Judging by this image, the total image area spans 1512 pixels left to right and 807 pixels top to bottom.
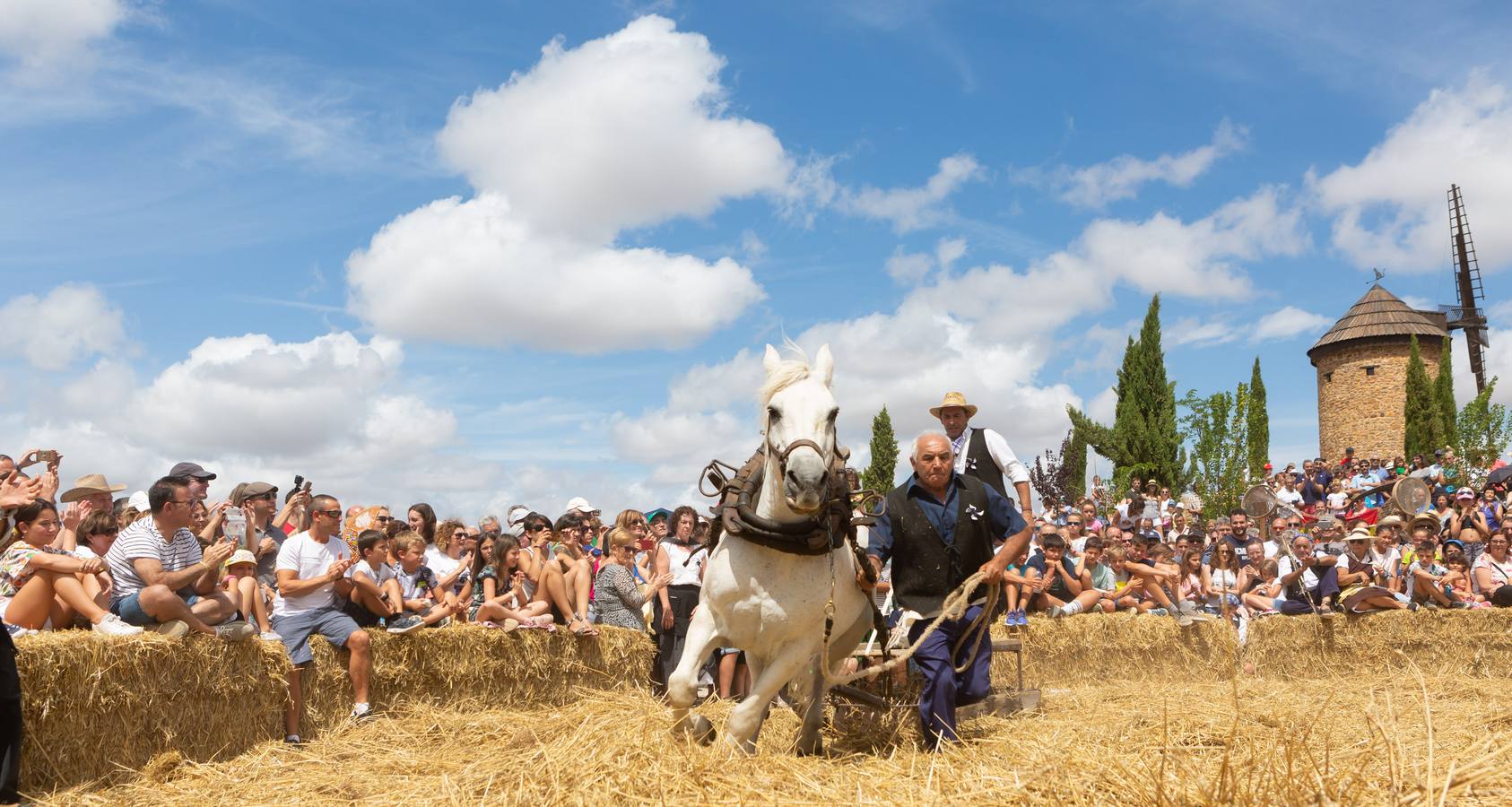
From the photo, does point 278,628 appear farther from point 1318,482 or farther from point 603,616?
point 1318,482

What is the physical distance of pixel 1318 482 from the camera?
25.1 m

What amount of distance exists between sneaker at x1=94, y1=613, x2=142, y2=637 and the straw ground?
2.59ft

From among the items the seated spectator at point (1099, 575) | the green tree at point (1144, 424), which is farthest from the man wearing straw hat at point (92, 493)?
the green tree at point (1144, 424)

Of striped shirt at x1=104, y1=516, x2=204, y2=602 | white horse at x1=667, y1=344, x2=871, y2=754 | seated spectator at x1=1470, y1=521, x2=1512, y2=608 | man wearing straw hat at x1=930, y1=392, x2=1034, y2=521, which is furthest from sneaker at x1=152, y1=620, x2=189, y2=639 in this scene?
seated spectator at x1=1470, y1=521, x2=1512, y2=608

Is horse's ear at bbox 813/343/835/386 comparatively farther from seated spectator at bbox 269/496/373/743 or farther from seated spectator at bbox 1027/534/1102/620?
seated spectator at bbox 1027/534/1102/620

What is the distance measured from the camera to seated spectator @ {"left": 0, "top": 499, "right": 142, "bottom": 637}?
648 centimetres

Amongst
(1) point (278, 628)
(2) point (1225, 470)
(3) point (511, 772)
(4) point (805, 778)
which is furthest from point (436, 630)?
(2) point (1225, 470)

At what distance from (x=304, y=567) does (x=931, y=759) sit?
5.16 meters

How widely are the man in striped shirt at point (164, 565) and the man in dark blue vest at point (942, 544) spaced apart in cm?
411

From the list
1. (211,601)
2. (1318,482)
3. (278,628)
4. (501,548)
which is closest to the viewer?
(211,601)

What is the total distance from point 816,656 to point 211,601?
3998mm

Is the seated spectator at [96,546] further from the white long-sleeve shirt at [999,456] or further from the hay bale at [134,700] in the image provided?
the white long-sleeve shirt at [999,456]

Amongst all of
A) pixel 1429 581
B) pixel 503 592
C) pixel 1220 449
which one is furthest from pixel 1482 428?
pixel 503 592

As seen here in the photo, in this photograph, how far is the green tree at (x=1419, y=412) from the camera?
4288cm
